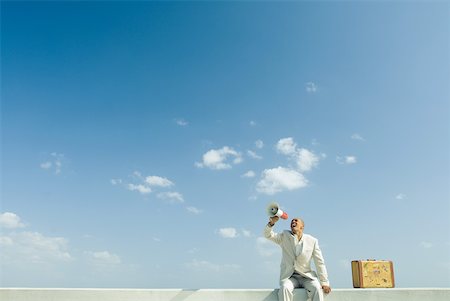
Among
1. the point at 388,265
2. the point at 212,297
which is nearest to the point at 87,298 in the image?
the point at 212,297

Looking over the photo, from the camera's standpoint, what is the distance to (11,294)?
18.1 ft

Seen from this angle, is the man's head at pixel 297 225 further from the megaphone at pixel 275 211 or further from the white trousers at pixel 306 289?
the white trousers at pixel 306 289

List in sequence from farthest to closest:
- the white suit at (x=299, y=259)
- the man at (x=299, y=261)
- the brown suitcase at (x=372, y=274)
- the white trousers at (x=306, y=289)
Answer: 1. the brown suitcase at (x=372, y=274)
2. the white suit at (x=299, y=259)
3. the man at (x=299, y=261)
4. the white trousers at (x=306, y=289)

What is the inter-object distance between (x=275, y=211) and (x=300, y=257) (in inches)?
30.2

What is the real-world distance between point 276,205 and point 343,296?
5.33 ft

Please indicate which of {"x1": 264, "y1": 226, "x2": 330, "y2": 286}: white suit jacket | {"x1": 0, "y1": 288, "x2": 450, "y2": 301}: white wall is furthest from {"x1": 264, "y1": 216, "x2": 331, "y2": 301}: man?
{"x1": 0, "y1": 288, "x2": 450, "y2": 301}: white wall

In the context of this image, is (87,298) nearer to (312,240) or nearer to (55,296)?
(55,296)

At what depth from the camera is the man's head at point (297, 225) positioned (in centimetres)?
592

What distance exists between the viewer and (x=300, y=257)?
5777 millimetres

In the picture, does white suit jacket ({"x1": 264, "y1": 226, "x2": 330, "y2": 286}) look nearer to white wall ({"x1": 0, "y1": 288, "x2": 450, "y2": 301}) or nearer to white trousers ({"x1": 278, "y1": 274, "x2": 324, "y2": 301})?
white trousers ({"x1": 278, "y1": 274, "x2": 324, "y2": 301})

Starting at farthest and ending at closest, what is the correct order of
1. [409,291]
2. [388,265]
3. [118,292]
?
[388,265], [409,291], [118,292]

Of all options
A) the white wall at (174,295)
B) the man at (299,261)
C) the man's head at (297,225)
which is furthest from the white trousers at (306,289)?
the man's head at (297,225)

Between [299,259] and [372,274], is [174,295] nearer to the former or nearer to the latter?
[299,259]

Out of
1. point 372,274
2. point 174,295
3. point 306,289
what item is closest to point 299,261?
point 306,289
